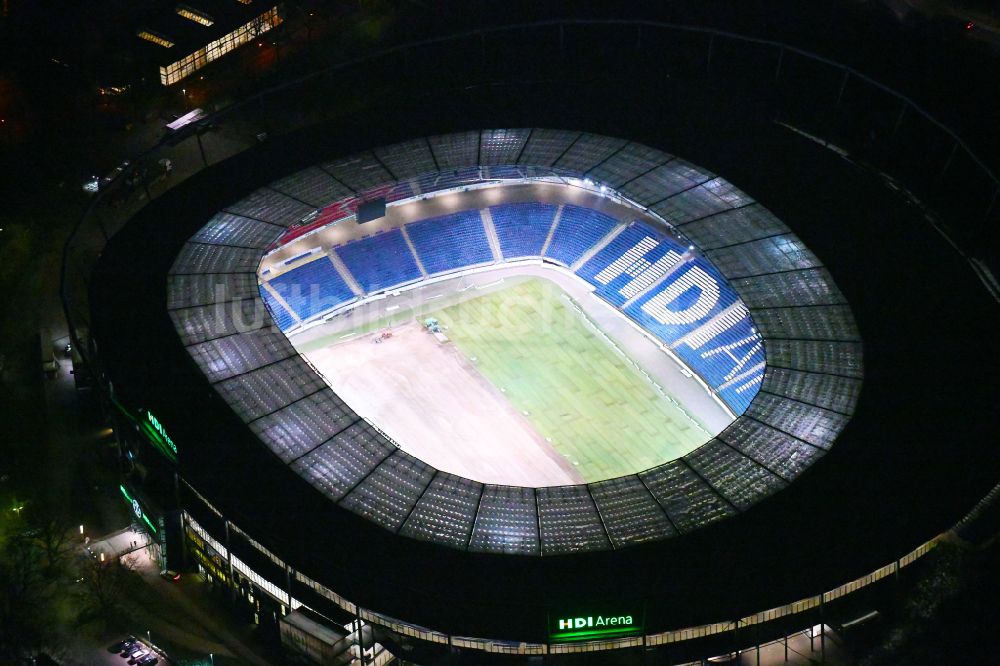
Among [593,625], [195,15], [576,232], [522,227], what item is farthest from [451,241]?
[593,625]

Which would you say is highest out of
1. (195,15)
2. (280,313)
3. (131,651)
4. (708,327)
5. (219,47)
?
(195,15)

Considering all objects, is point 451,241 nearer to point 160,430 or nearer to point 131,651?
point 160,430

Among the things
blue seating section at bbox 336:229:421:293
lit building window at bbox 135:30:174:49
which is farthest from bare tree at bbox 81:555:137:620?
lit building window at bbox 135:30:174:49

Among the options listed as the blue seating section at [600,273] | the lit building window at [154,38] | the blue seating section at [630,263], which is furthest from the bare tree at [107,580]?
the lit building window at [154,38]

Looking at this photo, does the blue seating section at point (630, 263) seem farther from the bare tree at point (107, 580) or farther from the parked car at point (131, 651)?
the parked car at point (131, 651)

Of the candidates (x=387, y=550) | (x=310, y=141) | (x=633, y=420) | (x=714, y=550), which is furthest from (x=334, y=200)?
(x=714, y=550)

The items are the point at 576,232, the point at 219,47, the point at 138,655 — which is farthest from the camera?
the point at 219,47

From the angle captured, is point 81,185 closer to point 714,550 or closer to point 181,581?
point 181,581
